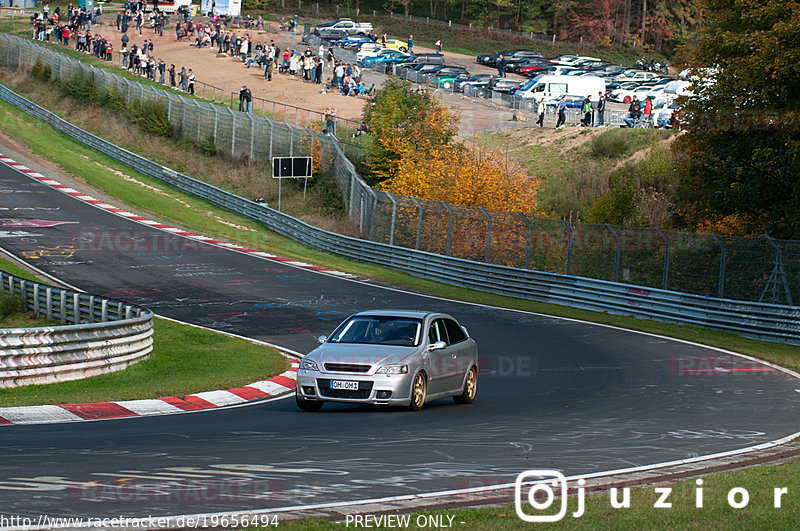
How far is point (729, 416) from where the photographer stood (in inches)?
533

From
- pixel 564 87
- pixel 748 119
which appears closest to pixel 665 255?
pixel 748 119

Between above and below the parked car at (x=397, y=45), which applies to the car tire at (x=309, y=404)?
below

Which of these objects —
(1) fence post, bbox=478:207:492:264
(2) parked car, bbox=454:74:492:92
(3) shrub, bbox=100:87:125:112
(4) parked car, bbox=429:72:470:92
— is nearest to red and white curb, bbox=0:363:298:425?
(1) fence post, bbox=478:207:492:264

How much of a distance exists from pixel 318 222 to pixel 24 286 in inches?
786

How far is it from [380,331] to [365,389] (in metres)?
1.34

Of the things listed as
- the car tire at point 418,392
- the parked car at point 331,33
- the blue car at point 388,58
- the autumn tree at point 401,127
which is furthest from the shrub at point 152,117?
the car tire at point 418,392

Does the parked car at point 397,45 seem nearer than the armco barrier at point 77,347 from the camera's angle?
No

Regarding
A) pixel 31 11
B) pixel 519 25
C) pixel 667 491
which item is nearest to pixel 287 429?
pixel 667 491

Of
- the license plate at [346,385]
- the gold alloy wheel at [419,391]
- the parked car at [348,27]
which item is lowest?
the gold alloy wheel at [419,391]

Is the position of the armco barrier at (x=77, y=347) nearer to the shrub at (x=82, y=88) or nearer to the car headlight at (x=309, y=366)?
the car headlight at (x=309, y=366)

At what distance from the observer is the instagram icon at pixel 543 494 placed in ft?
23.5

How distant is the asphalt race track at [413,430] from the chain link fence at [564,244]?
11.0 ft

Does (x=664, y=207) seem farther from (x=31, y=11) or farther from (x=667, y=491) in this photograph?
(x=31, y=11)

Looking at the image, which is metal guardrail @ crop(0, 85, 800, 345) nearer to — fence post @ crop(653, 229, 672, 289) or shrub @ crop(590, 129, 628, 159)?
fence post @ crop(653, 229, 672, 289)
